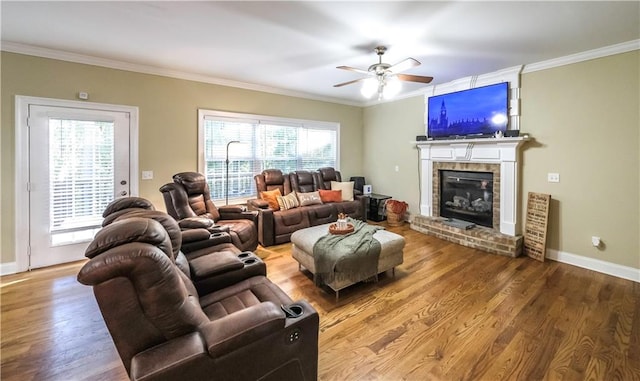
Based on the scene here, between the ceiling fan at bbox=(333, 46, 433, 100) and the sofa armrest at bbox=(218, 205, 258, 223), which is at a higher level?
the ceiling fan at bbox=(333, 46, 433, 100)

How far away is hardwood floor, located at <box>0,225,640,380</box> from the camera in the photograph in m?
1.91

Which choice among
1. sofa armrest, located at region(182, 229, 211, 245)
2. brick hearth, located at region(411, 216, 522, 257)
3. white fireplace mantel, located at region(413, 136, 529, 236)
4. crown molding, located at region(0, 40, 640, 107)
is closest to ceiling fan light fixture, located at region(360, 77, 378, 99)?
white fireplace mantel, located at region(413, 136, 529, 236)

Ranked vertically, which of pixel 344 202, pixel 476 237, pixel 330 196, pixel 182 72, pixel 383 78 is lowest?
pixel 476 237

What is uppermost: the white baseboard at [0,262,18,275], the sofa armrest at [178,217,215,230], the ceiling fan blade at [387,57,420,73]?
the ceiling fan blade at [387,57,420,73]

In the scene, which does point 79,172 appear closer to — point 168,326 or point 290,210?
point 290,210

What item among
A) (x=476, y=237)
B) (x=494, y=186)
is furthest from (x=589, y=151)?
(x=476, y=237)

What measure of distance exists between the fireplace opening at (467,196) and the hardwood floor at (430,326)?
4.22 ft

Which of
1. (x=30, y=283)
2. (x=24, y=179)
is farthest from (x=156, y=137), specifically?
(x=30, y=283)

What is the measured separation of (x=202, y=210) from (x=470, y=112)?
182 inches

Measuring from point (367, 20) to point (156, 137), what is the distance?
3.45 metres

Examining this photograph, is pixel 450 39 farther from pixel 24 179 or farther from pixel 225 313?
pixel 24 179

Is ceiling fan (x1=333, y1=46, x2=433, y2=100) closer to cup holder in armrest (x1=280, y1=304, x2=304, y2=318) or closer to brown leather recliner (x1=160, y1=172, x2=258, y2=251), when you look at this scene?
brown leather recliner (x1=160, y1=172, x2=258, y2=251)

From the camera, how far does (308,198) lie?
5.17 m

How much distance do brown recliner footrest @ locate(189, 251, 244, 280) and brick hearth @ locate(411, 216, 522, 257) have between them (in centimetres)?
365
